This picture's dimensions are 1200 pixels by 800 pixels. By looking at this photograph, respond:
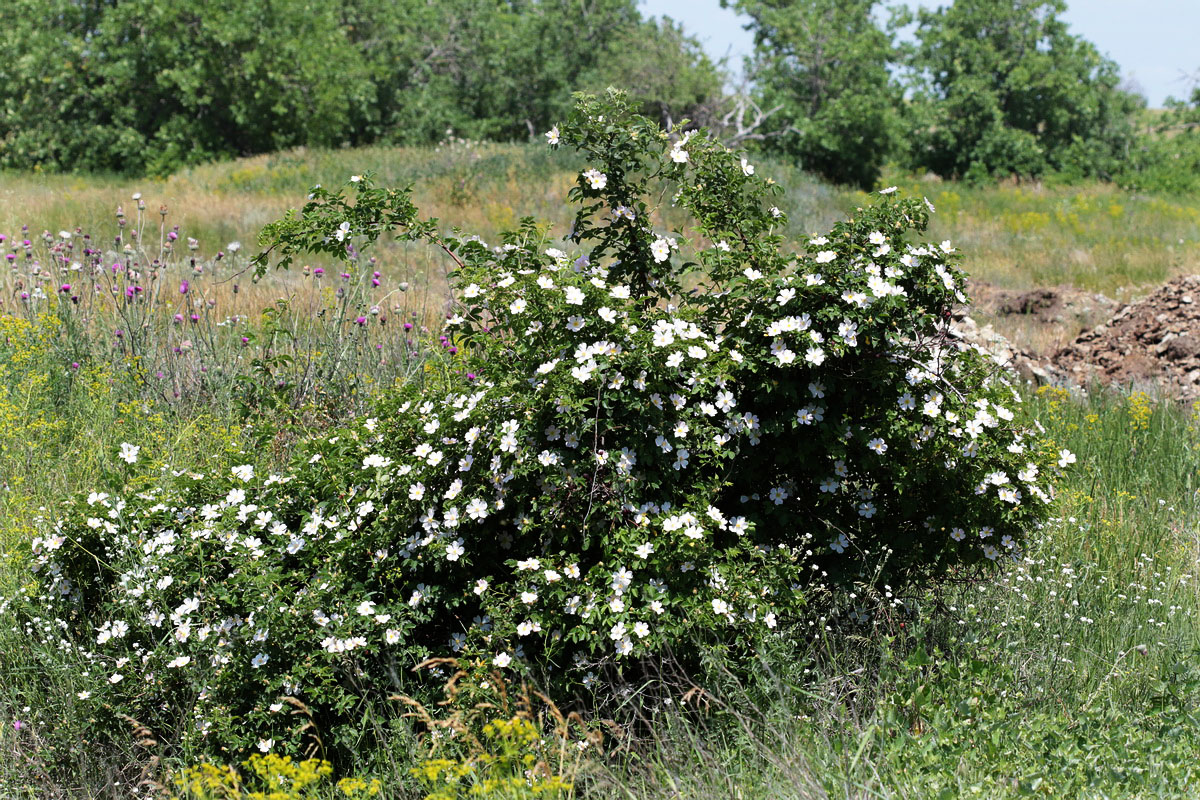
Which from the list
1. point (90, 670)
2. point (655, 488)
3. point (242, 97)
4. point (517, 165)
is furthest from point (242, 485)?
point (242, 97)

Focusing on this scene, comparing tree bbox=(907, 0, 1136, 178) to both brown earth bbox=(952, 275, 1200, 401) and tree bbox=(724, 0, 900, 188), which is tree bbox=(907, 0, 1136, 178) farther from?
brown earth bbox=(952, 275, 1200, 401)

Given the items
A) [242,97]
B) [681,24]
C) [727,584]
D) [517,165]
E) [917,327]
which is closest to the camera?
[727,584]

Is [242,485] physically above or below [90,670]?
above

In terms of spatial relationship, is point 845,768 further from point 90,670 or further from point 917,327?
point 90,670

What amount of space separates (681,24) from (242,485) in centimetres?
2936

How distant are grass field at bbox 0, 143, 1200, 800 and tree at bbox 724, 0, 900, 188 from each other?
20.1 m

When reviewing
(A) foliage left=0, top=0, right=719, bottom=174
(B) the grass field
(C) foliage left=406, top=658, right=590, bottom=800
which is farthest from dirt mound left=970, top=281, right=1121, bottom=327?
(A) foliage left=0, top=0, right=719, bottom=174

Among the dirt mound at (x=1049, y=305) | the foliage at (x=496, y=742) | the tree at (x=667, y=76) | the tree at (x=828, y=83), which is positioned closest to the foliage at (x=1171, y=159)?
the tree at (x=828, y=83)

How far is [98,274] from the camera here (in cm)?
650

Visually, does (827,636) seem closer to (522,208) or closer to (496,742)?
(496,742)

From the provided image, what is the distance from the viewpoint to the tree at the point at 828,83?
26.6m

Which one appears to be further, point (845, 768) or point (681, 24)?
point (681, 24)

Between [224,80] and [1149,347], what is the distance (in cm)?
2519

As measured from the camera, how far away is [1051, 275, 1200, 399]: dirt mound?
25.8ft
